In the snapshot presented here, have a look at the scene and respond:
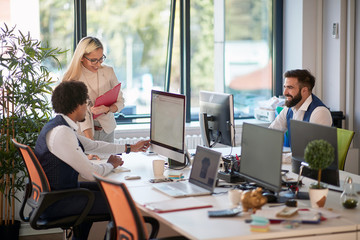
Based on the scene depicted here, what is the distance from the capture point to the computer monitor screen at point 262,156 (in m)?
2.92

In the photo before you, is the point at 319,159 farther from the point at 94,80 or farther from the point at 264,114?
the point at 264,114

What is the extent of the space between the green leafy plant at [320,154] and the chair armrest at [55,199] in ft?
4.40

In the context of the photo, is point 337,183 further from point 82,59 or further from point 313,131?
point 82,59

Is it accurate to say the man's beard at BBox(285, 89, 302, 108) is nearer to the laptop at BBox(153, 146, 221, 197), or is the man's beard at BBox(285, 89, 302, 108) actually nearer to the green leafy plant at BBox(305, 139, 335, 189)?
the laptop at BBox(153, 146, 221, 197)

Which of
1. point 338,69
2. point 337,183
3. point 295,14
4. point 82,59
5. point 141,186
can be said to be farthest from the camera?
point 295,14

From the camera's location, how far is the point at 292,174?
144 inches

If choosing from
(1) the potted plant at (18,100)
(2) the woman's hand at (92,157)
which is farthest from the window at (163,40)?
(2) the woman's hand at (92,157)

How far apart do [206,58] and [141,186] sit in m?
3.29

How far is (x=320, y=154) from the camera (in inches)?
111

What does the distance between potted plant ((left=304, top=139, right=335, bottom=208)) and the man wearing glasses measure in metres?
2.04

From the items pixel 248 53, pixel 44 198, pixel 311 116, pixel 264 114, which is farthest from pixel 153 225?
pixel 248 53

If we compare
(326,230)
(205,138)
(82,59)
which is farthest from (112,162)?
(326,230)

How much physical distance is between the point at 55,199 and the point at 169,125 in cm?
95

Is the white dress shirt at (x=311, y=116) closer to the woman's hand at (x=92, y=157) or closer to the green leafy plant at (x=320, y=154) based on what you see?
the green leafy plant at (x=320, y=154)
